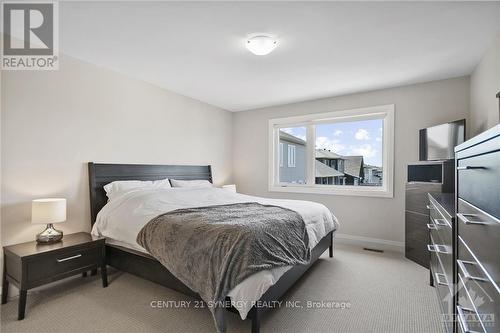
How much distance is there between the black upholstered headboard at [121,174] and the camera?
2.96m

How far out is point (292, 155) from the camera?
495 centimetres

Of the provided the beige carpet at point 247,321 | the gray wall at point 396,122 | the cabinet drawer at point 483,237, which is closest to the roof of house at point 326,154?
the gray wall at point 396,122

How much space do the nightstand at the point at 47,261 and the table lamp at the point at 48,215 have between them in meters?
0.08

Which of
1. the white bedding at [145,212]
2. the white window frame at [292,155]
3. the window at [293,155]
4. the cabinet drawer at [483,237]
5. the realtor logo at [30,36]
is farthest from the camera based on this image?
the white window frame at [292,155]

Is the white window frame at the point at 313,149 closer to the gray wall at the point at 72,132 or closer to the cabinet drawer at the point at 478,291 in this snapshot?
the gray wall at the point at 72,132

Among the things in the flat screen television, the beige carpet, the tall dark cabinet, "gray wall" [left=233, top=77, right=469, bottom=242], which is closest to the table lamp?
the beige carpet

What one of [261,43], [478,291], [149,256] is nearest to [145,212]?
[149,256]

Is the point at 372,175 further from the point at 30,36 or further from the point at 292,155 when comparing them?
the point at 30,36

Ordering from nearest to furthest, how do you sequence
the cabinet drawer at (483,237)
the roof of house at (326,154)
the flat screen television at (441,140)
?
the cabinet drawer at (483,237) → the flat screen television at (441,140) → the roof of house at (326,154)

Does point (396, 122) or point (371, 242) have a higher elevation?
point (396, 122)

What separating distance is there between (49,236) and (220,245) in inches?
72.9

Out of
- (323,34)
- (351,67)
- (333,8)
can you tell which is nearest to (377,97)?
(351,67)

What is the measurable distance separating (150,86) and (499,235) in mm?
3977

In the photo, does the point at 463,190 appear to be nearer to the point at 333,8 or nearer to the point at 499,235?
the point at 499,235
